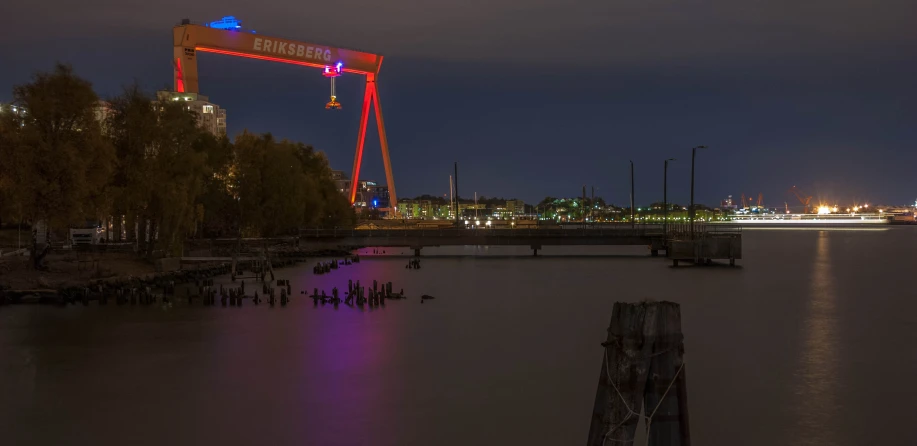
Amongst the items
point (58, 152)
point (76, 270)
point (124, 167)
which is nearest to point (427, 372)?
point (58, 152)

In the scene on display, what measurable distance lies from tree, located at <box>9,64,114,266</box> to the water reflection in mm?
24660

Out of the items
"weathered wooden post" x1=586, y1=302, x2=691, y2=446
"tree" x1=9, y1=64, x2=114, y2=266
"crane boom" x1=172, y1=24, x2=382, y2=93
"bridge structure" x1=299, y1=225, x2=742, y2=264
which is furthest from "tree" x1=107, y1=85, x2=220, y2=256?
"weathered wooden post" x1=586, y1=302, x2=691, y2=446

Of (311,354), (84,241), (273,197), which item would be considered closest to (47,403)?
(311,354)

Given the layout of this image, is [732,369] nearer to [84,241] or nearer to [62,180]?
[62,180]

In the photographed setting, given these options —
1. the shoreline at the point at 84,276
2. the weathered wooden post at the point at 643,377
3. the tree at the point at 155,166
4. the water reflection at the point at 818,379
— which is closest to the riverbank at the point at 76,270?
the shoreline at the point at 84,276

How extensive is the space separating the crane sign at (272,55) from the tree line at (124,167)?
404 inches

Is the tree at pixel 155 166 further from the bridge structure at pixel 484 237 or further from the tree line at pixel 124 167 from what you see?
the bridge structure at pixel 484 237

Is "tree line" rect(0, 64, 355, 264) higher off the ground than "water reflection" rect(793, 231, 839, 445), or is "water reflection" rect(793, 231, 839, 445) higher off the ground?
"tree line" rect(0, 64, 355, 264)

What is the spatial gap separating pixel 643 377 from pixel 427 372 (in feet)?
34.4

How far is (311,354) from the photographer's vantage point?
62.2ft

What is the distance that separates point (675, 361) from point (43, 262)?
3113 centimetres

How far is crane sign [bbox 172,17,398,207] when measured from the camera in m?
61.0

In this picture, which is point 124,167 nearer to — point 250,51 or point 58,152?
point 58,152

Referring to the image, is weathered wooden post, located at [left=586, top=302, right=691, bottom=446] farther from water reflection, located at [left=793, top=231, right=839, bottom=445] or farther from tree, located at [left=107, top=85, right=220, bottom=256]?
tree, located at [left=107, top=85, right=220, bottom=256]
